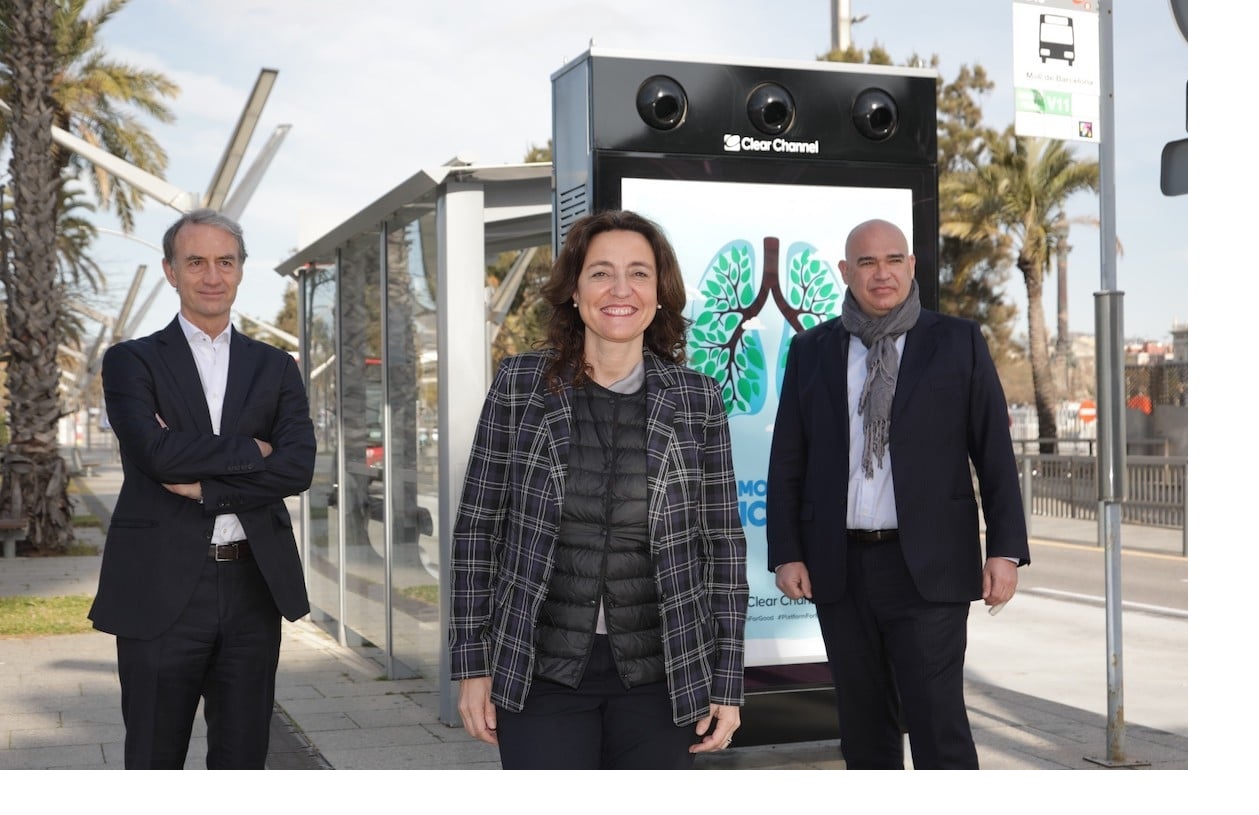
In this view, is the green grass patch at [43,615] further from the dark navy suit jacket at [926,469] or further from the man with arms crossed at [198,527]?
the dark navy suit jacket at [926,469]

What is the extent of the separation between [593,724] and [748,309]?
2764mm

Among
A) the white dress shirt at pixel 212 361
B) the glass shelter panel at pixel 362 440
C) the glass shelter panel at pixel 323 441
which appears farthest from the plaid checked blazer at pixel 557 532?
the glass shelter panel at pixel 323 441

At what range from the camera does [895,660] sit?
407cm

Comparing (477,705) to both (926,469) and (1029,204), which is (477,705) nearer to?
(926,469)

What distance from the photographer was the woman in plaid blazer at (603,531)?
2926 mm

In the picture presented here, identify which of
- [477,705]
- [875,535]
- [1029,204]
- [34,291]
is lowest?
[477,705]

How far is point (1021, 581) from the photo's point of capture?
45.1 feet

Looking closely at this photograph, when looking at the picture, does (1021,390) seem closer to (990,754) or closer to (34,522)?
(34,522)

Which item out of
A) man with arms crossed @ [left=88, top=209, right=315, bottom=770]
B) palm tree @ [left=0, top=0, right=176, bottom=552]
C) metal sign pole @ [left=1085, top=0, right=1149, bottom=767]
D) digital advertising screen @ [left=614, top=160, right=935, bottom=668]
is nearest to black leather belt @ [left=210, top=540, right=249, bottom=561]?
man with arms crossed @ [left=88, top=209, right=315, bottom=770]

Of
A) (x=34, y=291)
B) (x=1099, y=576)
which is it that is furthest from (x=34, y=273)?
(x=1099, y=576)

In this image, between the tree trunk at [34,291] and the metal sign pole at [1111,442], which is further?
the tree trunk at [34,291]

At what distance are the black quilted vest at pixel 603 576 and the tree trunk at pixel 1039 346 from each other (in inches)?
1215

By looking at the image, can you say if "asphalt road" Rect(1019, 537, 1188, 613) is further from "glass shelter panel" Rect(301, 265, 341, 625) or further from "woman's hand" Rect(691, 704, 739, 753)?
"woman's hand" Rect(691, 704, 739, 753)
